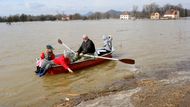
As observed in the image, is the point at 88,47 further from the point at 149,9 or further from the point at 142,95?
the point at 149,9

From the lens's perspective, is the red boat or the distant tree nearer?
the red boat

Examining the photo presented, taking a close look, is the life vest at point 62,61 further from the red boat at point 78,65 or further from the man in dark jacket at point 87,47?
the man in dark jacket at point 87,47

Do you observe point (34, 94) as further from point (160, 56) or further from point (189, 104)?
point (160, 56)

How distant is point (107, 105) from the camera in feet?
27.0

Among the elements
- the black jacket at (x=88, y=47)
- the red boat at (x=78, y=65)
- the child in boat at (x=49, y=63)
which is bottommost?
the red boat at (x=78, y=65)

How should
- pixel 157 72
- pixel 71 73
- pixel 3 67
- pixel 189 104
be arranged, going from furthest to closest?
1. pixel 3 67
2. pixel 71 73
3. pixel 157 72
4. pixel 189 104

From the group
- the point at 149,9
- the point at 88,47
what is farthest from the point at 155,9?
the point at 88,47

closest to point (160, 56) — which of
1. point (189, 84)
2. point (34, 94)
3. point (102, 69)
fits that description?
point (102, 69)

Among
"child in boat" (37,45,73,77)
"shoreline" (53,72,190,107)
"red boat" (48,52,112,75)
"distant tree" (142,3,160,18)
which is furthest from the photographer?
"distant tree" (142,3,160,18)

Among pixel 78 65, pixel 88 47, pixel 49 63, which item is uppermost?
pixel 88 47

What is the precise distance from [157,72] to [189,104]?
5659 mm

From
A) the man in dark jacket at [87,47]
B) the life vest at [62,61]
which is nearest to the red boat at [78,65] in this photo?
the life vest at [62,61]

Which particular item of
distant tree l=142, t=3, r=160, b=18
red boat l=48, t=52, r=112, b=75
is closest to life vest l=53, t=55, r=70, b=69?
red boat l=48, t=52, r=112, b=75

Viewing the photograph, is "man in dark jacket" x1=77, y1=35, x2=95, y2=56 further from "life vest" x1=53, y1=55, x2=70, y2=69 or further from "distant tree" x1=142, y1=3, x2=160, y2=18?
"distant tree" x1=142, y1=3, x2=160, y2=18
